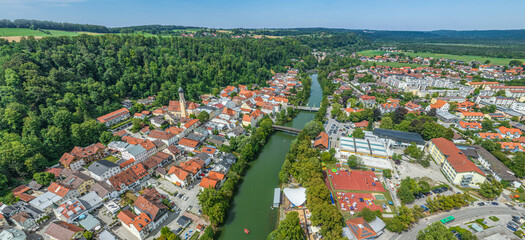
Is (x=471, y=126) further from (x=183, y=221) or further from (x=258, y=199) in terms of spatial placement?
(x=183, y=221)

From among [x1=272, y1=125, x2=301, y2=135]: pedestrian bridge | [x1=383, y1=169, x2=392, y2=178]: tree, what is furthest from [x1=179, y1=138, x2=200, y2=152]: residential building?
[x1=383, y1=169, x2=392, y2=178]: tree

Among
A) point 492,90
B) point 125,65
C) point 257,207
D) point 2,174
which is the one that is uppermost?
point 125,65

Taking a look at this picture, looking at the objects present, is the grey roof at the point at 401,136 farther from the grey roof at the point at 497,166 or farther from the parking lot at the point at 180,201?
the parking lot at the point at 180,201

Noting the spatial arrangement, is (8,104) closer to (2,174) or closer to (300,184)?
(2,174)

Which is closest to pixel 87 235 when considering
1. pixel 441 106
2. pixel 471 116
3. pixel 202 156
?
pixel 202 156

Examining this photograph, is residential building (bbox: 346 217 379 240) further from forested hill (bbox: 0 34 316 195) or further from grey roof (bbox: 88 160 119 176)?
forested hill (bbox: 0 34 316 195)

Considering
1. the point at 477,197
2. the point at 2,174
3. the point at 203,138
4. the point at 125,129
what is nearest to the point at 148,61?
the point at 125,129
